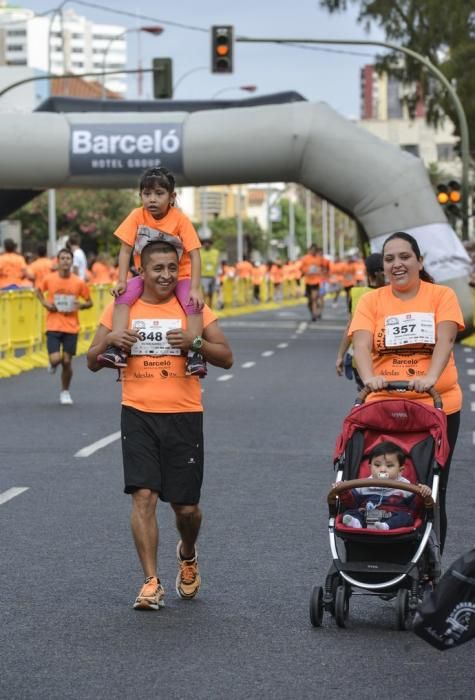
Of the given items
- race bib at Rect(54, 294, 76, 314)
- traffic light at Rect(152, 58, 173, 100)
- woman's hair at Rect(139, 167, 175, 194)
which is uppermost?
traffic light at Rect(152, 58, 173, 100)

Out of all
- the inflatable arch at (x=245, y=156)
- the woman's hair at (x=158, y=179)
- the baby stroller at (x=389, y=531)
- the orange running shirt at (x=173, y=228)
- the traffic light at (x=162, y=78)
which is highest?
the traffic light at (x=162, y=78)

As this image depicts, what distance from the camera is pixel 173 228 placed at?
379 inches

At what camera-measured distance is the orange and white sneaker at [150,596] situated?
728 centimetres

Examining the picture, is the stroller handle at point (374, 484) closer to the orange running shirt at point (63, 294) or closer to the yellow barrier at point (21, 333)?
the orange running shirt at point (63, 294)

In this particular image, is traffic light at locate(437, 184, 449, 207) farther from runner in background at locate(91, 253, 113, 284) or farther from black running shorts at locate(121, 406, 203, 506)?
black running shorts at locate(121, 406, 203, 506)

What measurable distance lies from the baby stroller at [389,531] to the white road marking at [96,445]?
21.3ft

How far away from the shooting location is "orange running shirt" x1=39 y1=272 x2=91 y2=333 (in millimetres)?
18406

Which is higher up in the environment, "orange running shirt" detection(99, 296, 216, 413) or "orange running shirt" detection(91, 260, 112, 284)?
"orange running shirt" detection(99, 296, 216, 413)

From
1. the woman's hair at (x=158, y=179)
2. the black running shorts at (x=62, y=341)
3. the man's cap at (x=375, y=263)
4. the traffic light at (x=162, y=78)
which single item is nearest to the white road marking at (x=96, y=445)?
the black running shorts at (x=62, y=341)

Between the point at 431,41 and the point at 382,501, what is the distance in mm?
41857

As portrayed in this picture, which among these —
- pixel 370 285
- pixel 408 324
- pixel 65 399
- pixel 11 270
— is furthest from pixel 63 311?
pixel 408 324

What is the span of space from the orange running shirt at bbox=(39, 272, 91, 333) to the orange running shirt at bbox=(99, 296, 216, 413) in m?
11.0

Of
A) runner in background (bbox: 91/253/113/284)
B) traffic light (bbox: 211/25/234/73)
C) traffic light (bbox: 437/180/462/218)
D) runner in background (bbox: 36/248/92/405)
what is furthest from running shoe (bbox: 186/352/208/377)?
runner in background (bbox: 91/253/113/284)

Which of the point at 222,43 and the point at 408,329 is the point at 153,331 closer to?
the point at 408,329
